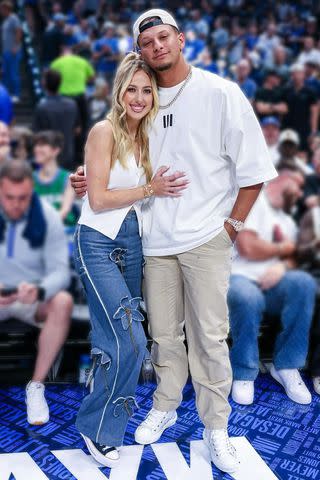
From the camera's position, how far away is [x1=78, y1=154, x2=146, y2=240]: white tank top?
1.96 metres

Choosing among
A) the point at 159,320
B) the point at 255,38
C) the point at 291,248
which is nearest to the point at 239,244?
the point at 291,248

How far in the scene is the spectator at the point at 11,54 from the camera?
752 cm

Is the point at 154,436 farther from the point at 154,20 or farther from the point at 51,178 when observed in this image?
the point at 51,178

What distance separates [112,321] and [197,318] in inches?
12.6

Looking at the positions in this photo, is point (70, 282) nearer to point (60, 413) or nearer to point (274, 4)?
point (60, 413)

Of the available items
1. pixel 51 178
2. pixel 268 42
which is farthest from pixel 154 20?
pixel 268 42

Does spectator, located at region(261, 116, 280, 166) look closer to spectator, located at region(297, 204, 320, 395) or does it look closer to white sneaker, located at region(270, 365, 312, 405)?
spectator, located at region(297, 204, 320, 395)

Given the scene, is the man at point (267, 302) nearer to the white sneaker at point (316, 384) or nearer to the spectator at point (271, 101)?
the white sneaker at point (316, 384)

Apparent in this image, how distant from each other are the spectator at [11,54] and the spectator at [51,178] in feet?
13.5

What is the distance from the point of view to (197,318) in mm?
2111

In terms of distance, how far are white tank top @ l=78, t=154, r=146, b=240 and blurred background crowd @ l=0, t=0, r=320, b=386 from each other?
113cm

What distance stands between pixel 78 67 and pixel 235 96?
4616mm

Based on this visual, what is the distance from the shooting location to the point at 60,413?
99.1 inches

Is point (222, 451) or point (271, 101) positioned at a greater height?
point (271, 101)
